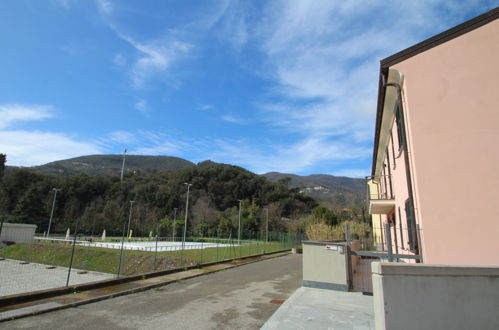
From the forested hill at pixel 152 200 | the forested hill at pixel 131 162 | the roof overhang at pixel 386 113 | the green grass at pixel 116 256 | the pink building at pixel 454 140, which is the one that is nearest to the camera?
the pink building at pixel 454 140

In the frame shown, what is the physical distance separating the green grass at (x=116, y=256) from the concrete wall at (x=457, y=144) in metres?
14.4

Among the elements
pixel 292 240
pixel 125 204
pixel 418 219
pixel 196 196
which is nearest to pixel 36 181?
pixel 125 204

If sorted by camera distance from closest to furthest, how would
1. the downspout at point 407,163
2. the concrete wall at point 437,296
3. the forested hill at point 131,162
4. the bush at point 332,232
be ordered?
the concrete wall at point 437,296
the downspout at point 407,163
the bush at point 332,232
the forested hill at point 131,162

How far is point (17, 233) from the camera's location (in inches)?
1433

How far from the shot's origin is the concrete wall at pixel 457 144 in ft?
23.3

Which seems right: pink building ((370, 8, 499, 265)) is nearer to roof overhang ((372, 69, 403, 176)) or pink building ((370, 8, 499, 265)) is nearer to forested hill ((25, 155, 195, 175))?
roof overhang ((372, 69, 403, 176))

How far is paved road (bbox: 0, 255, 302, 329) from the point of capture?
5855 mm

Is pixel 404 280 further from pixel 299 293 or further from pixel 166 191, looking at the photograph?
pixel 166 191

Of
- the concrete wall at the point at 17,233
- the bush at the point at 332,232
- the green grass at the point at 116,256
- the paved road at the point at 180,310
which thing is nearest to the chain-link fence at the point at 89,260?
the green grass at the point at 116,256

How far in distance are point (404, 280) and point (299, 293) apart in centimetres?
545

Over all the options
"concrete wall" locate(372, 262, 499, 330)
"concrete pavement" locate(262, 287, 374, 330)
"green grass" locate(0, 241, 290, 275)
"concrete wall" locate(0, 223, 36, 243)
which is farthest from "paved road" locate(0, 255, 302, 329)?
"concrete wall" locate(0, 223, 36, 243)

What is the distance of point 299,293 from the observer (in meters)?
8.98

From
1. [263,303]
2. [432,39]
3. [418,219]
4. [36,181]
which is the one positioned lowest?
[263,303]

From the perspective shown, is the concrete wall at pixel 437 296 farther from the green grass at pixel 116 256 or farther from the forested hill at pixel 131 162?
the forested hill at pixel 131 162
